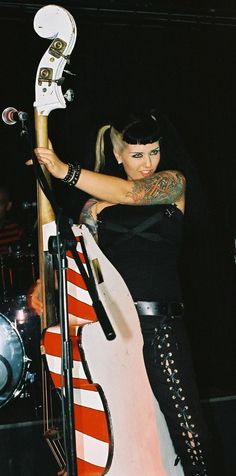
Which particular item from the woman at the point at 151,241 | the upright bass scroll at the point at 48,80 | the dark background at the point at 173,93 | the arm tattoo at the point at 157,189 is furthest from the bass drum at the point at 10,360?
the arm tattoo at the point at 157,189

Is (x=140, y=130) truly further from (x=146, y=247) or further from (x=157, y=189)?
(x=146, y=247)

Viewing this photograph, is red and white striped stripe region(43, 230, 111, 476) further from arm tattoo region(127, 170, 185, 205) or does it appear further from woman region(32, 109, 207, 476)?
arm tattoo region(127, 170, 185, 205)

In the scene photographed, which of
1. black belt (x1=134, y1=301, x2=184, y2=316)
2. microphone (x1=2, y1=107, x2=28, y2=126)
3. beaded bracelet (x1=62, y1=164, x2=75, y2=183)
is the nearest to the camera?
microphone (x1=2, y1=107, x2=28, y2=126)

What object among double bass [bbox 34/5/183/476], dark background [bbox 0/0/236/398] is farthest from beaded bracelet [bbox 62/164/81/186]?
dark background [bbox 0/0/236/398]

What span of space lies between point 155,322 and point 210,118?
2949mm

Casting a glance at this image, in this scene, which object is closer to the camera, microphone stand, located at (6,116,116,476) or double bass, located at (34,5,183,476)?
microphone stand, located at (6,116,116,476)

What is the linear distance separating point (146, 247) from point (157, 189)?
0.21 metres

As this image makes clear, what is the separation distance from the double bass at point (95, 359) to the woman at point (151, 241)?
71mm

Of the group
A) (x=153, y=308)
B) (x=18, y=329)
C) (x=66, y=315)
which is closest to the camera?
(x=66, y=315)

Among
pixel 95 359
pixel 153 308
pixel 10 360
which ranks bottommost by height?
pixel 10 360

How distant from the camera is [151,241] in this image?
2.23 m

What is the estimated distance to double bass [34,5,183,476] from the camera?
190cm

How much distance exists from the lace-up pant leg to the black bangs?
26.0 inches

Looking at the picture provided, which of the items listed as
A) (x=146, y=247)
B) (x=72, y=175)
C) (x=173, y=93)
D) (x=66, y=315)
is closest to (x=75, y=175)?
(x=72, y=175)
